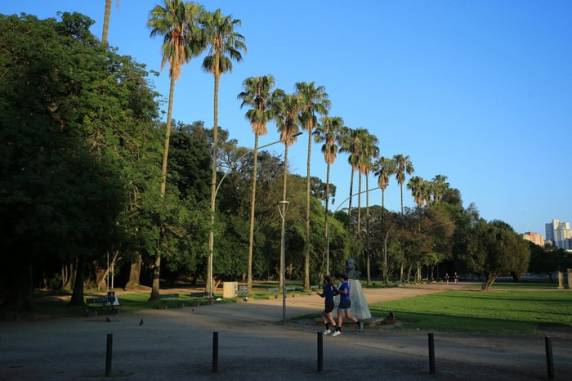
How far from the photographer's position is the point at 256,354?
39.9 ft

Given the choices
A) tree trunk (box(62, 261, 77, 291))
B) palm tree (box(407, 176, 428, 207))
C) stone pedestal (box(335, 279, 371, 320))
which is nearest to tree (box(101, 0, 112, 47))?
stone pedestal (box(335, 279, 371, 320))

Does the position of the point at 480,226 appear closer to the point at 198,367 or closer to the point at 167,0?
the point at 167,0

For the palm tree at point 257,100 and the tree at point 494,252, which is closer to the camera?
the palm tree at point 257,100

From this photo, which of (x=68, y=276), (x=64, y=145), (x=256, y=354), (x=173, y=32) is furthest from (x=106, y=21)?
(x=68, y=276)

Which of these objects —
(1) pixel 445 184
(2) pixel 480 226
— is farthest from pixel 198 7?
(1) pixel 445 184

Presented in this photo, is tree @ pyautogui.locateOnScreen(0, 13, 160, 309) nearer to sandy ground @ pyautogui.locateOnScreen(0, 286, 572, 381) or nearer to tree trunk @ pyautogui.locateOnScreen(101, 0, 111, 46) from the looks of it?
tree trunk @ pyautogui.locateOnScreen(101, 0, 111, 46)

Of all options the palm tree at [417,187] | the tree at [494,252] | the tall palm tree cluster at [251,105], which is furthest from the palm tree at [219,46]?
the palm tree at [417,187]

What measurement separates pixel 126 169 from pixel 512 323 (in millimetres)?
16862

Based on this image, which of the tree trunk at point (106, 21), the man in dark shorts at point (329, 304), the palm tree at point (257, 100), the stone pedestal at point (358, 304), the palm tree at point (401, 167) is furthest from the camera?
the palm tree at point (401, 167)

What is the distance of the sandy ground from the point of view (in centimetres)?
978

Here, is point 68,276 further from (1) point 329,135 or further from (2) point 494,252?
(2) point 494,252

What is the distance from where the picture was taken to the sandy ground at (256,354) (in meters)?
9.78

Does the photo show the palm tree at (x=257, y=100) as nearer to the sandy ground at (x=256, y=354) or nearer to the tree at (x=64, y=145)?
the tree at (x=64, y=145)

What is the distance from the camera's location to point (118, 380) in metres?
9.22
